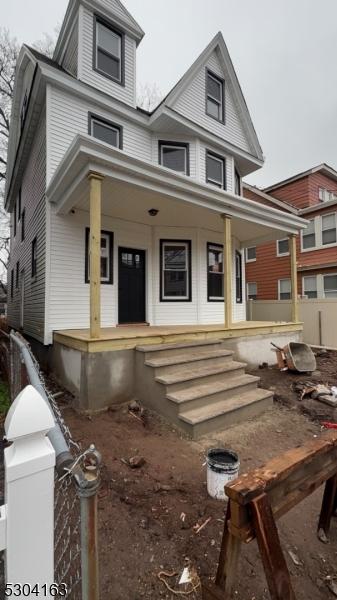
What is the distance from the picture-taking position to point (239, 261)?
10.6 metres

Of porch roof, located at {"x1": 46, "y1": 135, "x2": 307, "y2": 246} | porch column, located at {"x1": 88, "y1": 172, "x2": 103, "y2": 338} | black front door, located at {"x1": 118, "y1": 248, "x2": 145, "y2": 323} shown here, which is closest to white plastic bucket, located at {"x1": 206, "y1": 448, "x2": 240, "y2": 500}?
porch column, located at {"x1": 88, "y1": 172, "x2": 103, "y2": 338}

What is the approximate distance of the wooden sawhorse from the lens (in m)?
1.41

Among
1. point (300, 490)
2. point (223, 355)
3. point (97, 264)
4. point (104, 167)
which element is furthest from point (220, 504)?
point (104, 167)

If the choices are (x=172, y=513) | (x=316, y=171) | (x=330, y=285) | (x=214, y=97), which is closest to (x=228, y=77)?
(x=214, y=97)

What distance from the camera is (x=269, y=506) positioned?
145 cm

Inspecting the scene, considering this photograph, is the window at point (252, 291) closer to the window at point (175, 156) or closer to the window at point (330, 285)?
the window at point (330, 285)

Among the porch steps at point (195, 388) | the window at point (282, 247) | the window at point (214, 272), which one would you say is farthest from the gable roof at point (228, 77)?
the porch steps at point (195, 388)

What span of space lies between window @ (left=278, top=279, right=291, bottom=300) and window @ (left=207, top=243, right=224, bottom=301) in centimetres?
747

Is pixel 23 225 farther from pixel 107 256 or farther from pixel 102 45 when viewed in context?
pixel 102 45

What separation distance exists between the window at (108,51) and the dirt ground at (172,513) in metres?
9.24

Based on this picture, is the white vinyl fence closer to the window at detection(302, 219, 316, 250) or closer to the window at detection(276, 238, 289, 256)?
the window at detection(302, 219, 316, 250)

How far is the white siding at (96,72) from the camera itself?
7814mm

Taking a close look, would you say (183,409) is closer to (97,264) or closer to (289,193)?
(97,264)

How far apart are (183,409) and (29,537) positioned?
10.8 ft
